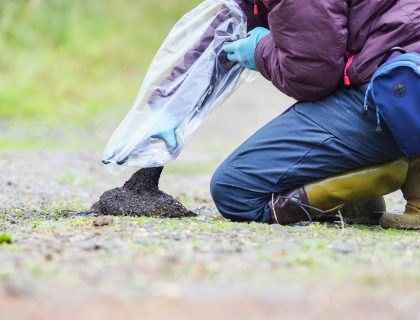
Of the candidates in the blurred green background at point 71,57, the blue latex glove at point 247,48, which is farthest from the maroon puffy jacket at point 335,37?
the blurred green background at point 71,57

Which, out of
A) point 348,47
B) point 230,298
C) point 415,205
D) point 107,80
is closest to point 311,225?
point 415,205

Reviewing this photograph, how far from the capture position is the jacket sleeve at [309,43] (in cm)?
393

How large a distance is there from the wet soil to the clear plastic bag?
0.15m

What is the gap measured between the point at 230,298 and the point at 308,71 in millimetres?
1795

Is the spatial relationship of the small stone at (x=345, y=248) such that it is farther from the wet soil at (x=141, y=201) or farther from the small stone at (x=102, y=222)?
the wet soil at (x=141, y=201)

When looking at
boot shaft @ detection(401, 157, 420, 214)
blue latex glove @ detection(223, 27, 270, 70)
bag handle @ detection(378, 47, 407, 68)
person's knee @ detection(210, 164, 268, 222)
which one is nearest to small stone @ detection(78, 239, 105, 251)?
person's knee @ detection(210, 164, 268, 222)

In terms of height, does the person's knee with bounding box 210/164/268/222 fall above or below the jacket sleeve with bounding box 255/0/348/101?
below

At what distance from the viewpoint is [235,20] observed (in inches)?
185

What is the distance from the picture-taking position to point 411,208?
4.36m

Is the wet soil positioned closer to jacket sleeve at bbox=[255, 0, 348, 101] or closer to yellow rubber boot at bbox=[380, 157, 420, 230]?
jacket sleeve at bbox=[255, 0, 348, 101]

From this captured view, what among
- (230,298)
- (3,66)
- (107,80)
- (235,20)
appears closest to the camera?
(230,298)

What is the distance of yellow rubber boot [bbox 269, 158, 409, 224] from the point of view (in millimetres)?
4215

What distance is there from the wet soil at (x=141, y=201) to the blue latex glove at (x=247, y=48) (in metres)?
0.78

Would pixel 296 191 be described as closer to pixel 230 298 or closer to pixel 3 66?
pixel 230 298
